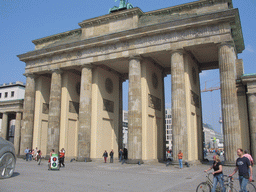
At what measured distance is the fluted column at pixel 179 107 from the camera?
73.1 ft

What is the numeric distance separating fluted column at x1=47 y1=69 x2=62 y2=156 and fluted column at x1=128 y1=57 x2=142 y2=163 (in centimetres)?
928

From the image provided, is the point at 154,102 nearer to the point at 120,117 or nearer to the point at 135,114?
the point at 135,114

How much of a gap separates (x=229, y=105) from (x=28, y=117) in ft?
75.2

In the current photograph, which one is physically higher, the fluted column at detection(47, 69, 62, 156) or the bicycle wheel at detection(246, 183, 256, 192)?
the fluted column at detection(47, 69, 62, 156)

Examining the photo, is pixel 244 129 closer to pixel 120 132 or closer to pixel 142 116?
pixel 142 116

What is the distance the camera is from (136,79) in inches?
996

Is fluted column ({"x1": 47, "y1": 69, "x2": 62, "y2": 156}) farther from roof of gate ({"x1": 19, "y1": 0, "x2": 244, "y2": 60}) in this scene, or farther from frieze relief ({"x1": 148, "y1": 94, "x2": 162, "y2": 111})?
frieze relief ({"x1": 148, "y1": 94, "x2": 162, "y2": 111})

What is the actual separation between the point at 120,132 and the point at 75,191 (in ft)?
74.1

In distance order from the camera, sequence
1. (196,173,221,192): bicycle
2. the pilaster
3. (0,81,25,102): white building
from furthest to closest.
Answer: (0,81,25,102): white building, the pilaster, (196,173,221,192): bicycle

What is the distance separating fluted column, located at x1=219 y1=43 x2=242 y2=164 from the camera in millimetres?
20531

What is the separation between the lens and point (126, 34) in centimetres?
2591

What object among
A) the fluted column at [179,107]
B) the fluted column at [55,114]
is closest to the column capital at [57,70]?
the fluted column at [55,114]

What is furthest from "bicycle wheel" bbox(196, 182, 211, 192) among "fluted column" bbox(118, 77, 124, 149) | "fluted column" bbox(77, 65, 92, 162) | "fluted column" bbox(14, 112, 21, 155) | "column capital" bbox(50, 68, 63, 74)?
"fluted column" bbox(14, 112, 21, 155)

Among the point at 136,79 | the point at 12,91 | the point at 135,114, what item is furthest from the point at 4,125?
the point at 136,79
